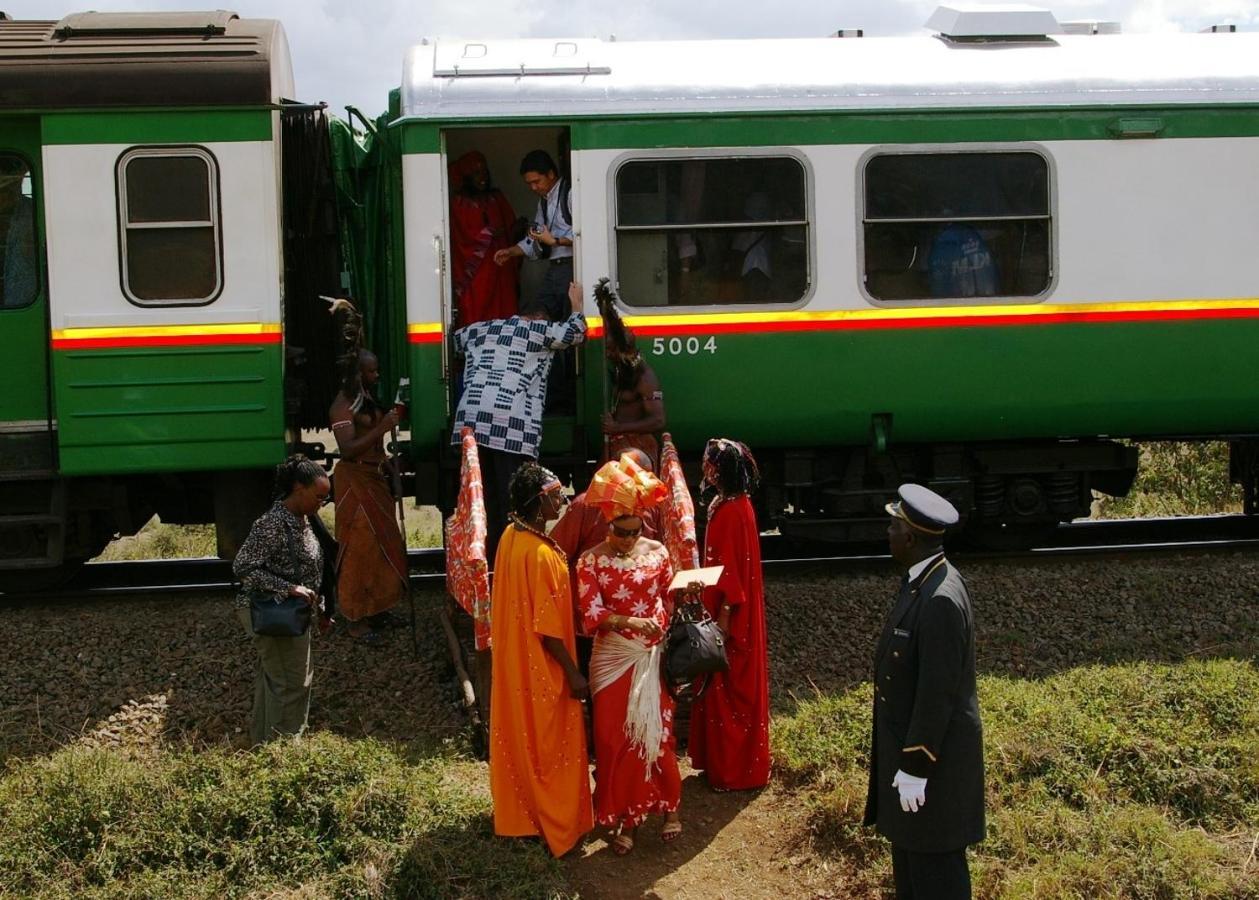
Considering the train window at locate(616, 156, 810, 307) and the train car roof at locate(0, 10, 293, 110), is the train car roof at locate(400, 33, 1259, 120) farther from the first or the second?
the train car roof at locate(0, 10, 293, 110)

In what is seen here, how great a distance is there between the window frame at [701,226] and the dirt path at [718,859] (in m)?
3.29

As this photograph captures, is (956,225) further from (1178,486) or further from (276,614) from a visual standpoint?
(1178,486)

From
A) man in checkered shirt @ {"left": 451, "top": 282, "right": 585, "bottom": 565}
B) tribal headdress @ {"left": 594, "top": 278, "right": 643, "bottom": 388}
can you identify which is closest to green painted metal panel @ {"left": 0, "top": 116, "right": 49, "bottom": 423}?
man in checkered shirt @ {"left": 451, "top": 282, "right": 585, "bottom": 565}

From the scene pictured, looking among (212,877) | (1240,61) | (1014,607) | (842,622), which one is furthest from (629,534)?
(1240,61)

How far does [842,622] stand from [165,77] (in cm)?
513

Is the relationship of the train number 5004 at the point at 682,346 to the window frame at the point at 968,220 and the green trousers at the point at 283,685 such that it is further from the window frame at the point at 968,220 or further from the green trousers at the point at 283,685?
the green trousers at the point at 283,685

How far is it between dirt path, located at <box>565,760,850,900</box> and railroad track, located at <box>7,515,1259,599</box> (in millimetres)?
3218

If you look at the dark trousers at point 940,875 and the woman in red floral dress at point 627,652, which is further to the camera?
the woman in red floral dress at point 627,652

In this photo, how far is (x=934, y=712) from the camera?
189 inches

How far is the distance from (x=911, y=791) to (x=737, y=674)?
1783 mm

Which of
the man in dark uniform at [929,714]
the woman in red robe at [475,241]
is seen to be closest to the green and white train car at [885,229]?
the woman in red robe at [475,241]

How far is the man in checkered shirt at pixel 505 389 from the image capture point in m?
8.02

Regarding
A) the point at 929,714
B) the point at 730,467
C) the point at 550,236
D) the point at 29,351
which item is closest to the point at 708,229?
the point at 550,236

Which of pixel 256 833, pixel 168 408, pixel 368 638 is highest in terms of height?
pixel 168 408
